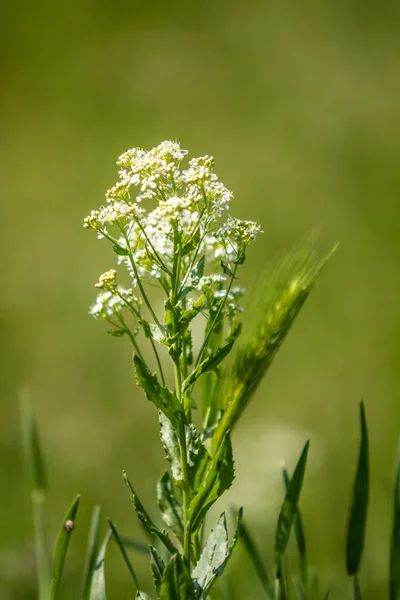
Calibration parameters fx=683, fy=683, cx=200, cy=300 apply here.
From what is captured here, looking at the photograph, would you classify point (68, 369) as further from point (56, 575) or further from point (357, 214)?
point (56, 575)

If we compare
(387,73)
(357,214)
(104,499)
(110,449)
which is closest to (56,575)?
(104,499)

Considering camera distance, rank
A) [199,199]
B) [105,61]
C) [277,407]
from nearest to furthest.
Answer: [199,199], [277,407], [105,61]

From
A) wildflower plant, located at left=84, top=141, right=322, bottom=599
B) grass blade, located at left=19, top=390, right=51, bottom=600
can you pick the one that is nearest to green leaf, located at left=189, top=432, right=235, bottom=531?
wildflower plant, located at left=84, top=141, right=322, bottom=599

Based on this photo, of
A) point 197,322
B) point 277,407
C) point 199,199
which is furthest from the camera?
point 277,407

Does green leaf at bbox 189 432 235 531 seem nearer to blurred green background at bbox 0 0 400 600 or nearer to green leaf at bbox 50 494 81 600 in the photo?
green leaf at bbox 50 494 81 600

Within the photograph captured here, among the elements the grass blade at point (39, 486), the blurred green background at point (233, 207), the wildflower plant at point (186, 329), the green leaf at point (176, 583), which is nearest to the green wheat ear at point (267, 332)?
the wildflower plant at point (186, 329)

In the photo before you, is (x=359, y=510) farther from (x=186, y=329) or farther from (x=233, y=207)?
(x=233, y=207)
